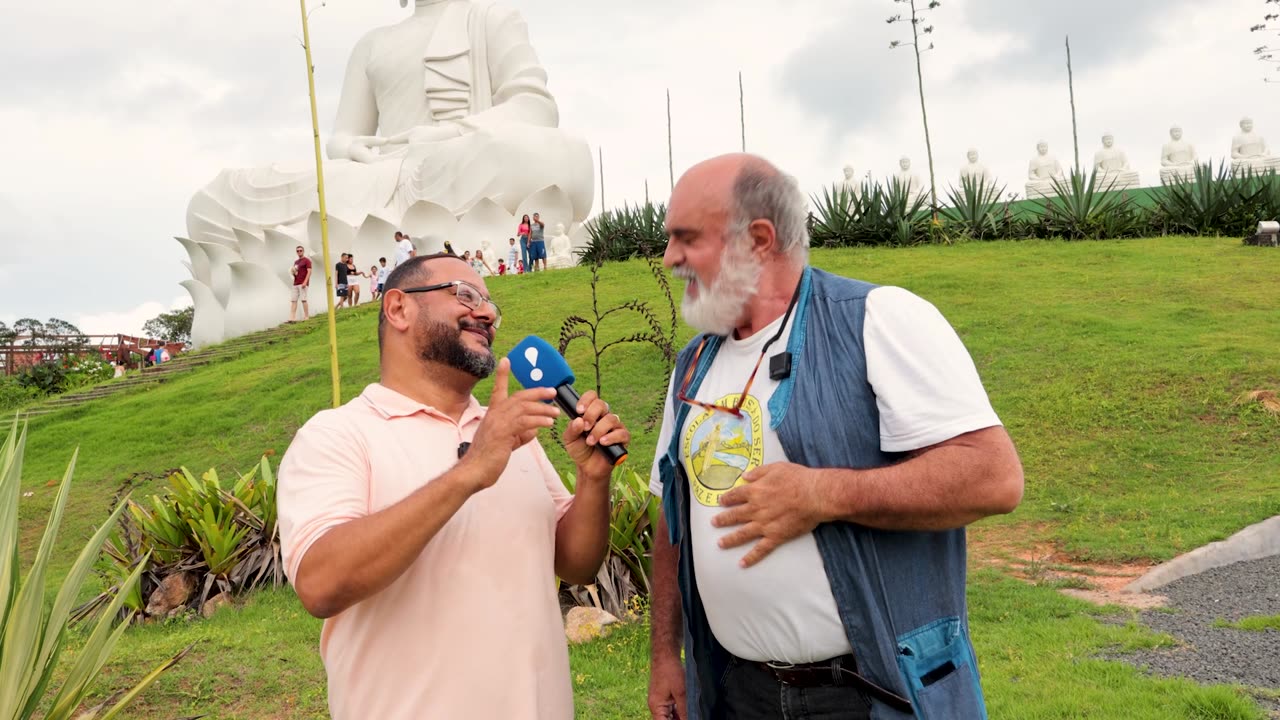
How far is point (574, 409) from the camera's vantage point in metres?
2.10

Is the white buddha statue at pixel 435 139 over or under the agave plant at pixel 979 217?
over

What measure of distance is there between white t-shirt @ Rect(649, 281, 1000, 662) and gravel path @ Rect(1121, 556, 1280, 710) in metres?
2.63

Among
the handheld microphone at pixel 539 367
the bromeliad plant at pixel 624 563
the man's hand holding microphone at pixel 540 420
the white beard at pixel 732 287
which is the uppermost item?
the white beard at pixel 732 287

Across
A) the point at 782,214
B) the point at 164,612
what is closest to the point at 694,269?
the point at 782,214

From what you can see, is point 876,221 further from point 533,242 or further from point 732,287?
point 732,287

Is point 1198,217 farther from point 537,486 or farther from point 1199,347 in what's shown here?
point 537,486

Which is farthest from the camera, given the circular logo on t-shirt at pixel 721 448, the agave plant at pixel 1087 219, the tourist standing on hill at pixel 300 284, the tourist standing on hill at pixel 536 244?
the tourist standing on hill at pixel 536 244

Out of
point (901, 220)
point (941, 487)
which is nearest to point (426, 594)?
point (941, 487)

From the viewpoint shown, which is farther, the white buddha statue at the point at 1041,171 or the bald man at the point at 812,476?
the white buddha statue at the point at 1041,171

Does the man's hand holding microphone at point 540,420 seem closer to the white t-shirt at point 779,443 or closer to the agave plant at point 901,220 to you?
the white t-shirt at point 779,443

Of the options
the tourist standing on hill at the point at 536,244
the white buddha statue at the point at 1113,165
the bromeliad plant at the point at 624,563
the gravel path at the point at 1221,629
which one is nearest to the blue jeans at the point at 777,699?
the gravel path at the point at 1221,629

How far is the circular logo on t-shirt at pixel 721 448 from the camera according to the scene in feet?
6.84

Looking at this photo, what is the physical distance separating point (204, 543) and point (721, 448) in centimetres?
481

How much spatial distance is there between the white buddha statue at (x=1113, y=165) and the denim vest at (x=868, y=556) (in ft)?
81.9
